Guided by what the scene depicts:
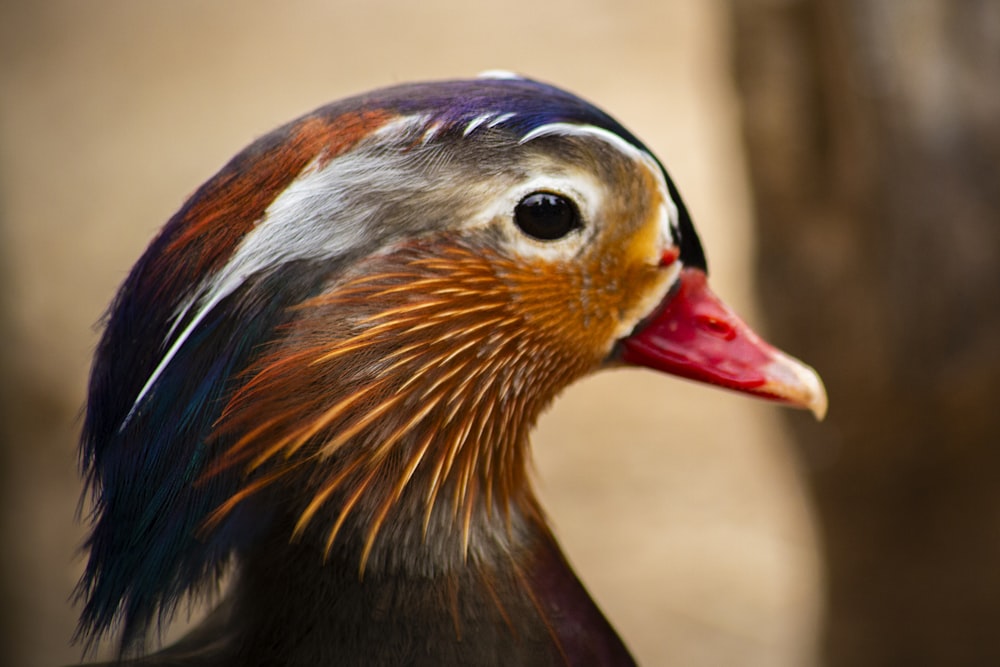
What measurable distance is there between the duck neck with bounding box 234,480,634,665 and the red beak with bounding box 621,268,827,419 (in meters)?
0.22

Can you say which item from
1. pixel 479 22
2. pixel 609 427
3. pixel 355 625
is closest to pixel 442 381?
pixel 355 625

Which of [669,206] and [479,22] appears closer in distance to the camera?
[669,206]

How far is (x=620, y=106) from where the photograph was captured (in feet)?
15.5

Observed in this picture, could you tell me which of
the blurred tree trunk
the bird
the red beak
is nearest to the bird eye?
the bird

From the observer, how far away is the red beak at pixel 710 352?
0.91 meters

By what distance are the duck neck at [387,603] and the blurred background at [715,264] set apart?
1.82ft

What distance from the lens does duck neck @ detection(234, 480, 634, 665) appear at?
807 millimetres

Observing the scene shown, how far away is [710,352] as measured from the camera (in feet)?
3.05

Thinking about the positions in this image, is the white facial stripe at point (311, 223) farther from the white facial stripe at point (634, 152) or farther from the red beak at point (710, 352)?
the red beak at point (710, 352)

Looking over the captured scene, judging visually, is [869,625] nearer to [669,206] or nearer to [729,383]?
[729,383]

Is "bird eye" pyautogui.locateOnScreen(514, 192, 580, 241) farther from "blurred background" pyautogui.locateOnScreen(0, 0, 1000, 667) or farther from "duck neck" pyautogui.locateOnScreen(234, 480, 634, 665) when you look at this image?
"blurred background" pyautogui.locateOnScreen(0, 0, 1000, 667)

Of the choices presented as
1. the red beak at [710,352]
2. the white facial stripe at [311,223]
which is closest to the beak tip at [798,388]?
the red beak at [710,352]

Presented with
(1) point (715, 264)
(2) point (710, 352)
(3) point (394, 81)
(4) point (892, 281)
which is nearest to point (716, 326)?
(2) point (710, 352)

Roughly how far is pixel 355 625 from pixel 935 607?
57.9 inches
